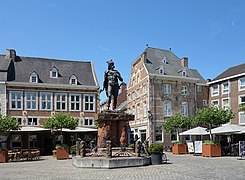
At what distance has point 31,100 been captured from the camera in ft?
108

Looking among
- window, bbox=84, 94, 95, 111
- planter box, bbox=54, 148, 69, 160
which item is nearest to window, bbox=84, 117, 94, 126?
window, bbox=84, 94, 95, 111

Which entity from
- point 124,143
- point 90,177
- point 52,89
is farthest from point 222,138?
point 90,177

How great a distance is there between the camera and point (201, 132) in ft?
88.8

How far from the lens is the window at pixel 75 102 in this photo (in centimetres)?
3459

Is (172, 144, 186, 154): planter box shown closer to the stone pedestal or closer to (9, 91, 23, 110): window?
the stone pedestal

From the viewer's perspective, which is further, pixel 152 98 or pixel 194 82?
pixel 194 82

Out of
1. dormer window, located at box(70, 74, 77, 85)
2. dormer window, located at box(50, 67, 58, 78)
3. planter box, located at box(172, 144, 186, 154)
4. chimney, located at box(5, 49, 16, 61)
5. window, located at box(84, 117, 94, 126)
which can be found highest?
chimney, located at box(5, 49, 16, 61)

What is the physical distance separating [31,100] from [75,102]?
4654 mm

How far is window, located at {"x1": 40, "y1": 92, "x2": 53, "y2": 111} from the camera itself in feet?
110

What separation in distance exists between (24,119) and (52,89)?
423 cm

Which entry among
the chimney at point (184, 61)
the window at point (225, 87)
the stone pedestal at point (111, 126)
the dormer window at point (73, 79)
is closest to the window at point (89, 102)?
the dormer window at point (73, 79)

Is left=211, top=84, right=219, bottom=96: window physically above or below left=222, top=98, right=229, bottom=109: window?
above

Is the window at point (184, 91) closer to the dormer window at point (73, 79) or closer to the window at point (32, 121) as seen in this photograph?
the dormer window at point (73, 79)

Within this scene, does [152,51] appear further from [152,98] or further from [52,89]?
[52,89]
